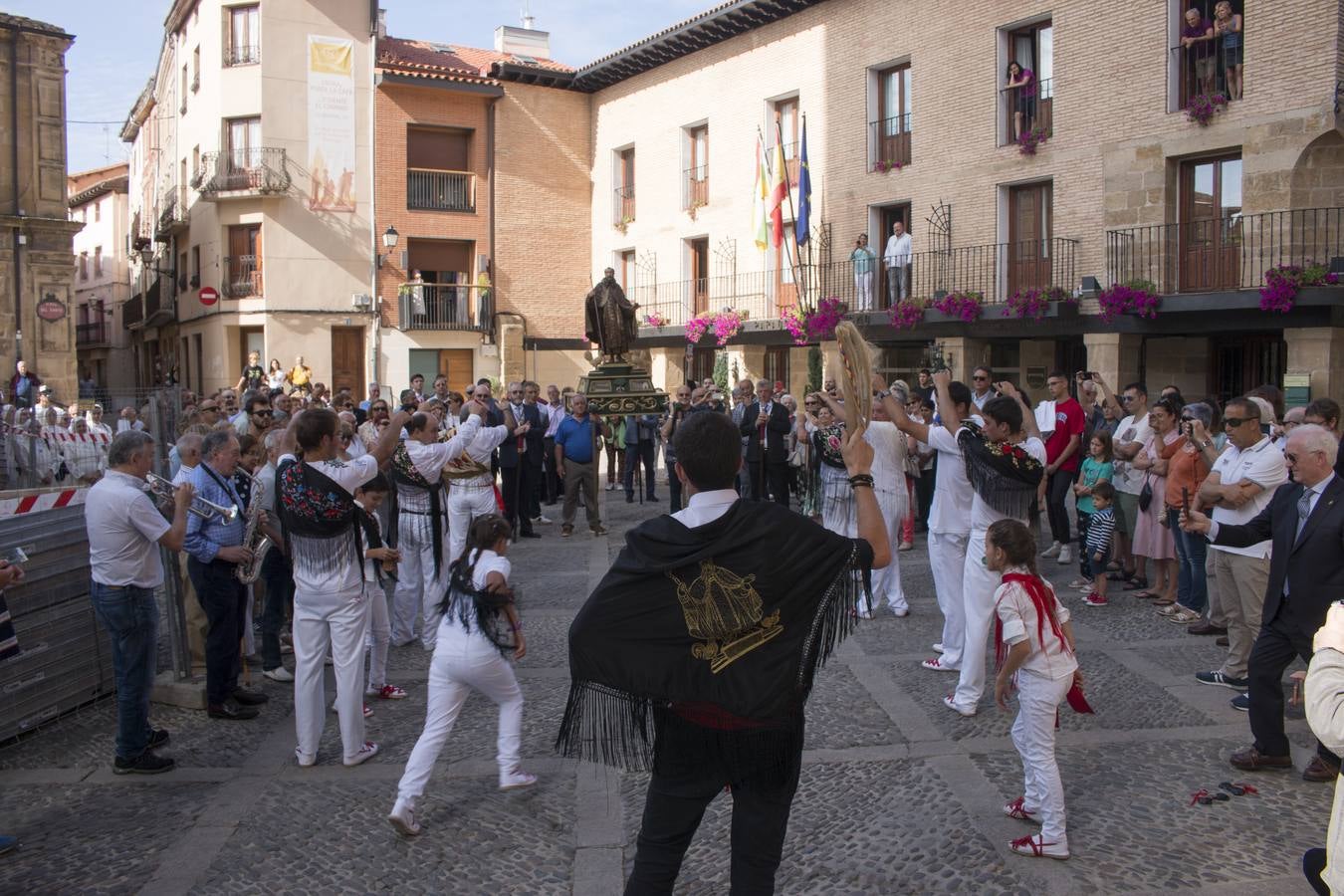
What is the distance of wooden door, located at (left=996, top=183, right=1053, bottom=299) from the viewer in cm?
2042

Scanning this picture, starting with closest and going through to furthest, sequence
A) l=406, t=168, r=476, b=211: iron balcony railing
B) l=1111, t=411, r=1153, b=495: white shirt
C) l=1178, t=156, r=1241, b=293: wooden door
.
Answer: l=1111, t=411, r=1153, b=495: white shirt, l=1178, t=156, r=1241, b=293: wooden door, l=406, t=168, r=476, b=211: iron balcony railing

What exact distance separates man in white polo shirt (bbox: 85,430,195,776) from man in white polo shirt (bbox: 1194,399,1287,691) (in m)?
6.05

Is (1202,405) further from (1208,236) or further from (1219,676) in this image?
(1208,236)

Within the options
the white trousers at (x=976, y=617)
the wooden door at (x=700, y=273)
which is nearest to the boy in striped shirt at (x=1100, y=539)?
the white trousers at (x=976, y=617)

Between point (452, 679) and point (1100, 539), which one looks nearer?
point (452, 679)

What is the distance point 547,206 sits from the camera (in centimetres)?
3162

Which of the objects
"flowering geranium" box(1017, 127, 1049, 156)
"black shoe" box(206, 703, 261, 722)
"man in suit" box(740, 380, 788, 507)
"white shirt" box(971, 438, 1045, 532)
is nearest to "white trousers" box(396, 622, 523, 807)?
"black shoe" box(206, 703, 261, 722)

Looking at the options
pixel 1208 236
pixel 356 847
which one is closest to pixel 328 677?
pixel 356 847

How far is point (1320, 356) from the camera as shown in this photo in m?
15.8

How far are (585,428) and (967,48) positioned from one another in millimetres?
12450

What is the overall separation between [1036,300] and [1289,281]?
434cm

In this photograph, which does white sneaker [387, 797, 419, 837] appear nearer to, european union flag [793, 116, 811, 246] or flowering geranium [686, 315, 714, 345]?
european union flag [793, 116, 811, 246]

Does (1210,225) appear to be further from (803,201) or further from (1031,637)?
(1031,637)

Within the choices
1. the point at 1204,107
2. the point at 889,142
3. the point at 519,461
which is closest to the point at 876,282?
the point at 889,142
